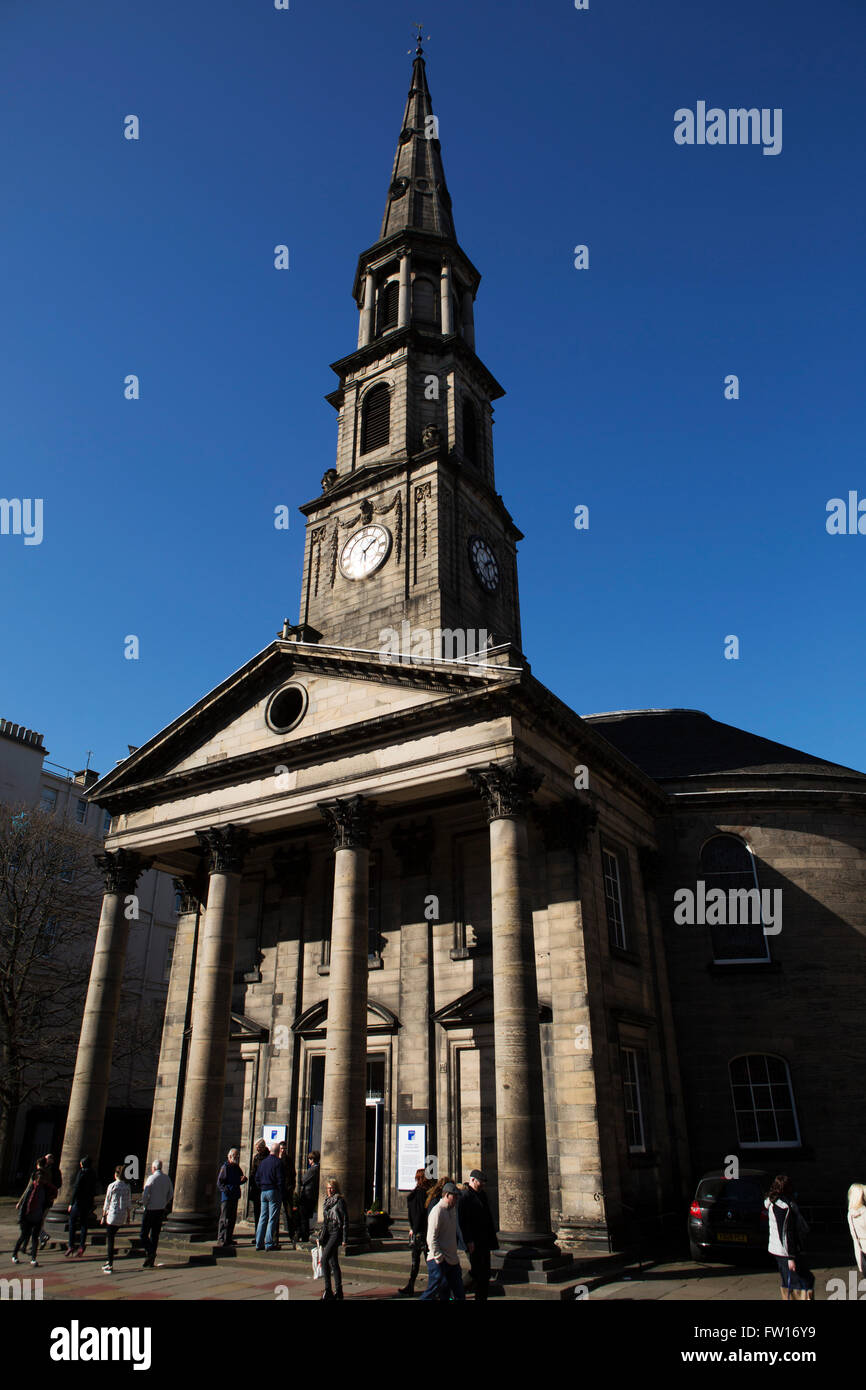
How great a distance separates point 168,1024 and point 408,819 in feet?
30.3

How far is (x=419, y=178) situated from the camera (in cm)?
3569

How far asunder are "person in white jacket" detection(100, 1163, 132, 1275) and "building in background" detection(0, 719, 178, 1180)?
16516 mm

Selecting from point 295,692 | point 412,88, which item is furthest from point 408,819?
point 412,88

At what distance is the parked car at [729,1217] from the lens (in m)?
14.6

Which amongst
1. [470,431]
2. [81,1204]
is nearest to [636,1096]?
[81,1204]

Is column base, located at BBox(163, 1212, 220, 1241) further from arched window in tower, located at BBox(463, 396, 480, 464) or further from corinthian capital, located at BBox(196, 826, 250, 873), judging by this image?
arched window in tower, located at BBox(463, 396, 480, 464)

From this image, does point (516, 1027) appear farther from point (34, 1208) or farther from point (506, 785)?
point (34, 1208)

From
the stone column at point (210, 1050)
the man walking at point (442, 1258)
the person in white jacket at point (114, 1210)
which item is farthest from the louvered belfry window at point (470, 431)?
the man walking at point (442, 1258)

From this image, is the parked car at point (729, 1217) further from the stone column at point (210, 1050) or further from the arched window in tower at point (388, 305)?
the arched window in tower at point (388, 305)

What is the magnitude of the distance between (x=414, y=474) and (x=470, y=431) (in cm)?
477

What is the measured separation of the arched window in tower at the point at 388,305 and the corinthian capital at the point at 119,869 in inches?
809

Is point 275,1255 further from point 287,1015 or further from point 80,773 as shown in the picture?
point 80,773

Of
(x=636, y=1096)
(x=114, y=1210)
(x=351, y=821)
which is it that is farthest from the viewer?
(x=636, y=1096)

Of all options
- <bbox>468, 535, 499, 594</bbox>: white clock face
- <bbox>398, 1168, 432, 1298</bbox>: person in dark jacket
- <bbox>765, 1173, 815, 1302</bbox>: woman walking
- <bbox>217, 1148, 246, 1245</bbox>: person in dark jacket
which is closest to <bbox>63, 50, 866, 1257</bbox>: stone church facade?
<bbox>468, 535, 499, 594</bbox>: white clock face
